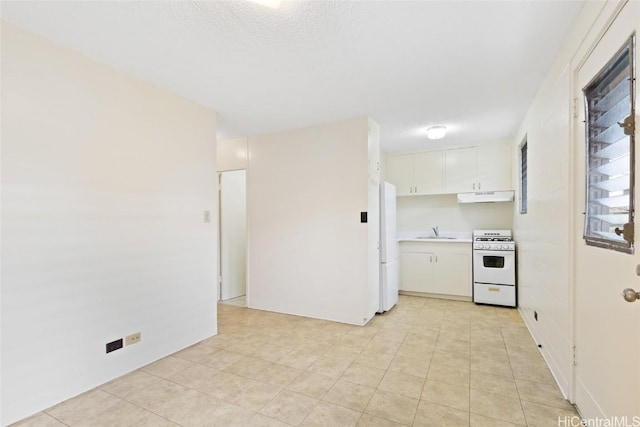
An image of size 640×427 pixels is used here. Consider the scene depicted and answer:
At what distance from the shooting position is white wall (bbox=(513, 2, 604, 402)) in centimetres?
192

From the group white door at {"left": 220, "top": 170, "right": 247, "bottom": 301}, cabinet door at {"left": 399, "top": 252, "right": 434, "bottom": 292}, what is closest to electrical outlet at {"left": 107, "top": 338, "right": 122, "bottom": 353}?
white door at {"left": 220, "top": 170, "right": 247, "bottom": 301}

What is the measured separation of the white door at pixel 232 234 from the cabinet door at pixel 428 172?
286 cm

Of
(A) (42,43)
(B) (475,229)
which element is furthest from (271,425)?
(B) (475,229)

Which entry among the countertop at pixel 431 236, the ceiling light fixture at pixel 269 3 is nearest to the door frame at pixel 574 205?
the ceiling light fixture at pixel 269 3

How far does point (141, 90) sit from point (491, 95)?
321 cm

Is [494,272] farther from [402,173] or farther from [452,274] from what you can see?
[402,173]

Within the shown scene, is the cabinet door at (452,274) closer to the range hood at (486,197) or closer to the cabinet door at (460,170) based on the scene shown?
the range hood at (486,197)

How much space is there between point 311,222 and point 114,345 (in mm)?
2298

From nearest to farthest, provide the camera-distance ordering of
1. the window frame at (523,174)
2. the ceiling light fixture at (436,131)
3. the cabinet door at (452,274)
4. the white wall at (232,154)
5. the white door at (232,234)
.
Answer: the window frame at (523,174), the ceiling light fixture at (436,131), the white wall at (232,154), the cabinet door at (452,274), the white door at (232,234)

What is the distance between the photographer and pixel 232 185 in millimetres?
4867

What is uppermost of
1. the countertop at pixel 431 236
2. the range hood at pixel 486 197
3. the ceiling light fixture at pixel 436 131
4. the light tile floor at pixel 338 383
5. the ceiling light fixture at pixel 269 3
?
the ceiling light fixture at pixel 269 3

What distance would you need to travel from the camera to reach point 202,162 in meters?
3.10

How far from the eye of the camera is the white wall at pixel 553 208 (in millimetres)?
1923

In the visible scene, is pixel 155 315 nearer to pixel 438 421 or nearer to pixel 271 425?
pixel 271 425
